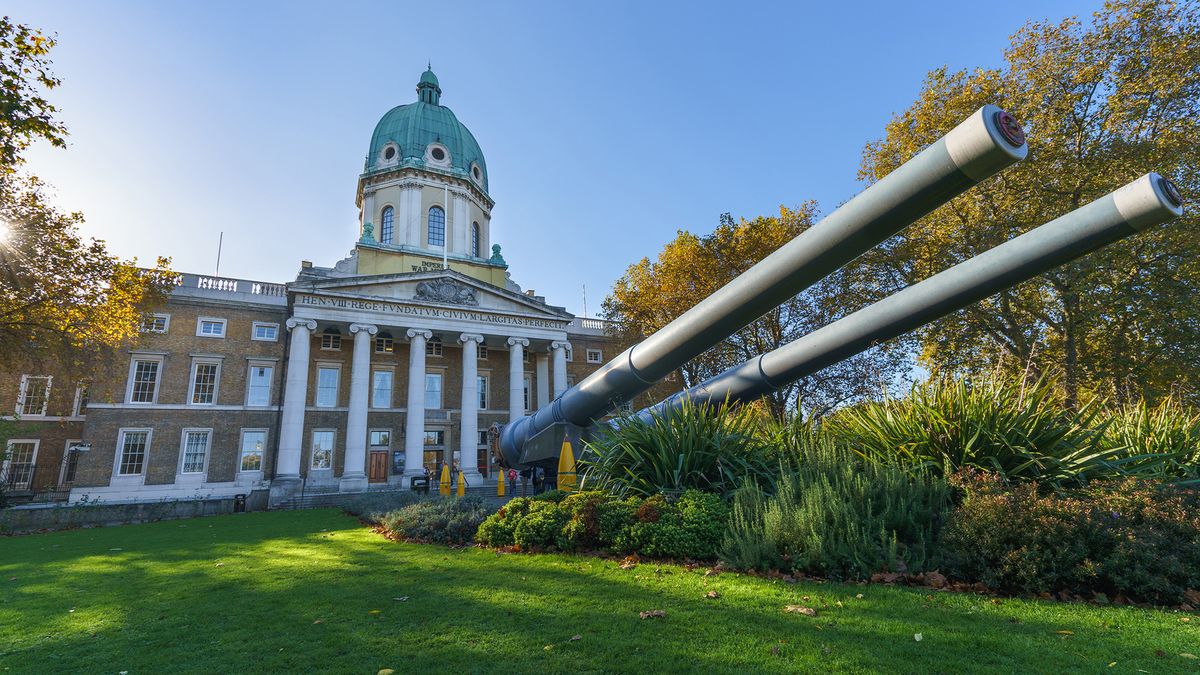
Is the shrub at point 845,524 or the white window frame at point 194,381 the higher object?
the white window frame at point 194,381

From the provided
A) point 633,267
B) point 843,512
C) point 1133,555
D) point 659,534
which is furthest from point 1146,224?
point 633,267

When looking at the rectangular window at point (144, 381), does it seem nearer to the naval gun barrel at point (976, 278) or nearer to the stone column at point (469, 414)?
the stone column at point (469, 414)

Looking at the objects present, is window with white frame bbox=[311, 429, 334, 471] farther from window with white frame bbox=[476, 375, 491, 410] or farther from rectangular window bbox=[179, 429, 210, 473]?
window with white frame bbox=[476, 375, 491, 410]

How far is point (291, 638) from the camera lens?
4.07m

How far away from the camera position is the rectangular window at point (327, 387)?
2870 cm

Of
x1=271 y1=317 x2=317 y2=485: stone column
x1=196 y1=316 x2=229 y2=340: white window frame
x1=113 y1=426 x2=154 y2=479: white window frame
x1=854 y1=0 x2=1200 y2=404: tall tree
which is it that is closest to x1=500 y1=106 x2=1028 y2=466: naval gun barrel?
x1=854 y1=0 x2=1200 y2=404: tall tree

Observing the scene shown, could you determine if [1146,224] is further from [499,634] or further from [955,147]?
[499,634]

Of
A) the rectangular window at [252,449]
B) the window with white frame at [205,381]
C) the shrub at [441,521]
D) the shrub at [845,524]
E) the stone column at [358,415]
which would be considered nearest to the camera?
the shrub at [845,524]

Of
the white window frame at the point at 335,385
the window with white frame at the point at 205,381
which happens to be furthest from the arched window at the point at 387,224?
the window with white frame at the point at 205,381

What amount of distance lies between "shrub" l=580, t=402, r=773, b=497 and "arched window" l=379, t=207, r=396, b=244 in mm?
30452

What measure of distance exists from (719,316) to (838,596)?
9.40 ft

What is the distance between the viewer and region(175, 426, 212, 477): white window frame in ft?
84.5

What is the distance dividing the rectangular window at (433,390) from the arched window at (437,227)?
28.1ft

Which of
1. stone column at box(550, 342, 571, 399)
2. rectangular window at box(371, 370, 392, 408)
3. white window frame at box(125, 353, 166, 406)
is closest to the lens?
white window frame at box(125, 353, 166, 406)
